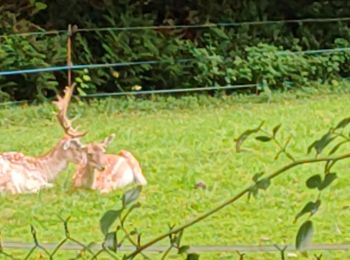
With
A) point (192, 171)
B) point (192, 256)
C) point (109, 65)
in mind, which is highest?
point (109, 65)

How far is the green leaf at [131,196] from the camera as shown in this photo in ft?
3.43

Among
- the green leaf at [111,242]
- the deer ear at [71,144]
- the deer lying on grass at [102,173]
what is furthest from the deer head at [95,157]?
the green leaf at [111,242]

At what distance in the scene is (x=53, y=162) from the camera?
7.08 meters

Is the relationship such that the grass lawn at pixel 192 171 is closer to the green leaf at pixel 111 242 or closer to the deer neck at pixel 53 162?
the deer neck at pixel 53 162

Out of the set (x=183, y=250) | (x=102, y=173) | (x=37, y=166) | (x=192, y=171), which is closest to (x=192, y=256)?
(x=183, y=250)

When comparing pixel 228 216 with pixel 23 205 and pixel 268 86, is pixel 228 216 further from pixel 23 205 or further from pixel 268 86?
pixel 268 86

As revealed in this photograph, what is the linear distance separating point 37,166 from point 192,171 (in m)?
1.08

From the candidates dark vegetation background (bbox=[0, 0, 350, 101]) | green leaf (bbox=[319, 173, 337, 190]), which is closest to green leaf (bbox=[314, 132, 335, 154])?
green leaf (bbox=[319, 173, 337, 190])

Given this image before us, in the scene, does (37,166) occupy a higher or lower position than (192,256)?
higher

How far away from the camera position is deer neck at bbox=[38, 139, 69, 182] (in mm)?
7047

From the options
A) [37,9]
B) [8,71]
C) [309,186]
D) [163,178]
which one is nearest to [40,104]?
[8,71]

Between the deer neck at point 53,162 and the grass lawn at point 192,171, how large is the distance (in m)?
0.09

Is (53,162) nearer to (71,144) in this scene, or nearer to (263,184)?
(71,144)

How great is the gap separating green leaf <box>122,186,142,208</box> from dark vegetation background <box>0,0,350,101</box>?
1063 cm
